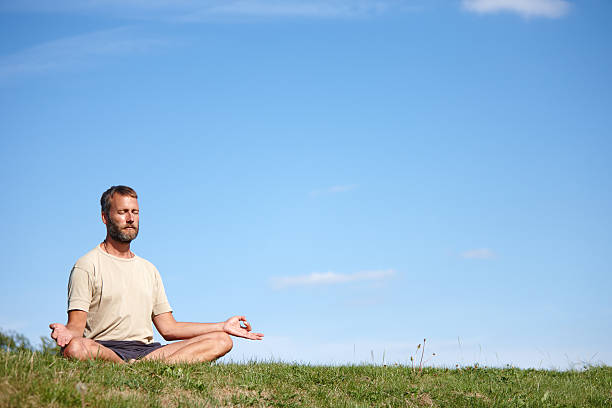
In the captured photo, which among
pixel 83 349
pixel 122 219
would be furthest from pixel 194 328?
pixel 122 219

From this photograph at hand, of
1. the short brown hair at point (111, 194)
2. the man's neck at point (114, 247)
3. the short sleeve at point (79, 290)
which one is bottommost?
the short sleeve at point (79, 290)

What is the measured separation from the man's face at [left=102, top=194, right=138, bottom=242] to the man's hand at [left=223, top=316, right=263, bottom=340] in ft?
7.09

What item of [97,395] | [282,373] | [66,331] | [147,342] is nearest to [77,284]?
[66,331]

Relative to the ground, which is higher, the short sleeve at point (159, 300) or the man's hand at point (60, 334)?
the short sleeve at point (159, 300)

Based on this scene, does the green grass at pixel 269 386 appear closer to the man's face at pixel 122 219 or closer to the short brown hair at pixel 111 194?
the man's face at pixel 122 219

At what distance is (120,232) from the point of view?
10211 millimetres

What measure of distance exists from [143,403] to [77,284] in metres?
2.58

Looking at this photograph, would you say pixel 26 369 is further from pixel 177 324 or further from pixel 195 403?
pixel 177 324

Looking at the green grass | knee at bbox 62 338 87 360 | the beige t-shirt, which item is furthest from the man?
the green grass

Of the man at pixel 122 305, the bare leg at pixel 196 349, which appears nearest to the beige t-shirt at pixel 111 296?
the man at pixel 122 305

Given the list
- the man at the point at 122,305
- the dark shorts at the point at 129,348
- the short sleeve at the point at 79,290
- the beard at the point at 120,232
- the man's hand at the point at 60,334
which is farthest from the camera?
the beard at the point at 120,232

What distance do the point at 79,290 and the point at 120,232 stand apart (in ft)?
3.62

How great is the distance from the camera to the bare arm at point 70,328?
30.3 feet

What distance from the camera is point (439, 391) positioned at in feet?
35.2
